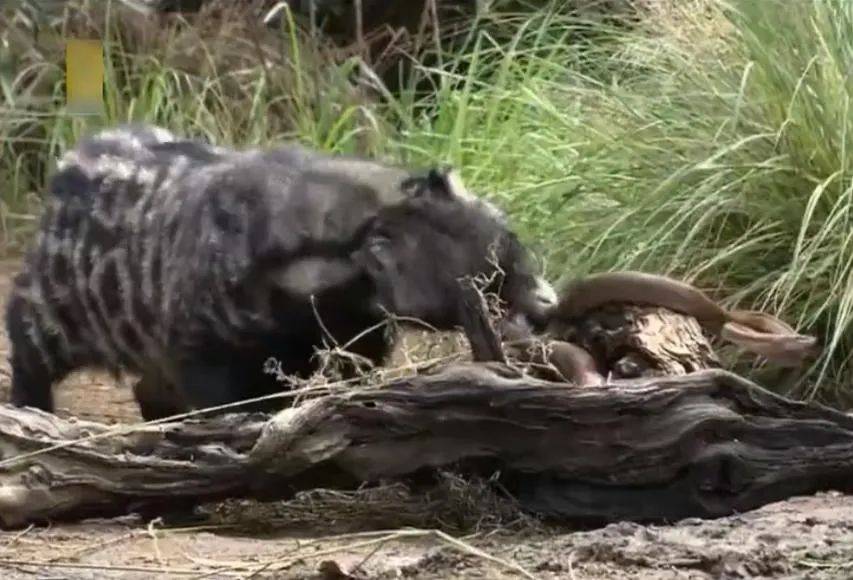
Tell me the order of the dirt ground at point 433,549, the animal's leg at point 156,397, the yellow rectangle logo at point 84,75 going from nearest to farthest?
the dirt ground at point 433,549
the animal's leg at point 156,397
the yellow rectangle logo at point 84,75

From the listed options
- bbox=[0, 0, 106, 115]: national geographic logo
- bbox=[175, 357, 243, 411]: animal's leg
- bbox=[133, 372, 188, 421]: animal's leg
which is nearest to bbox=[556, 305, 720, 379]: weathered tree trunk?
bbox=[175, 357, 243, 411]: animal's leg

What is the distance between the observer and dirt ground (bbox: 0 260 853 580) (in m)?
2.21

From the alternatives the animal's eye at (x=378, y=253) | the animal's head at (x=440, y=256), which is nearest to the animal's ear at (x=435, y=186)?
the animal's head at (x=440, y=256)

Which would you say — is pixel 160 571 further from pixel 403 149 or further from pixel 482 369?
pixel 403 149

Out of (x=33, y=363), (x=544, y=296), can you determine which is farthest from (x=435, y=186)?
(x=33, y=363)

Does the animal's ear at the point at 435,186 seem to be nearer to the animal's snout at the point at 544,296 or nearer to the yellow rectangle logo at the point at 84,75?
the animal's snout at the point at 544,296

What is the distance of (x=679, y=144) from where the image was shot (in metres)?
4.13

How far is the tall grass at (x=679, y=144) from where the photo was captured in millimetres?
3812

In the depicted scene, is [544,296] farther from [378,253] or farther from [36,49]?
[36,49]

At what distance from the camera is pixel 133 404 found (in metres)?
4.02

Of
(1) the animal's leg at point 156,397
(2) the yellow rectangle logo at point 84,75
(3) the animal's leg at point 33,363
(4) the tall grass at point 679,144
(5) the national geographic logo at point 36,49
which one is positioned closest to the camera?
(1) the animal's leg at point 156,397

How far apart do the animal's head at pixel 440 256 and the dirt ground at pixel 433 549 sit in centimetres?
55

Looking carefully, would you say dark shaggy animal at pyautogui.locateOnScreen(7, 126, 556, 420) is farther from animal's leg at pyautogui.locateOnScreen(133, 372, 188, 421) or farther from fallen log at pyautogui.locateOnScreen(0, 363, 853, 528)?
fallen log at pyautogui.locateOnScreen(0, 363, 853, 528)

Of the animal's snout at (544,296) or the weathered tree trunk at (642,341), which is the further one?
the animal's snout at (544,296)
